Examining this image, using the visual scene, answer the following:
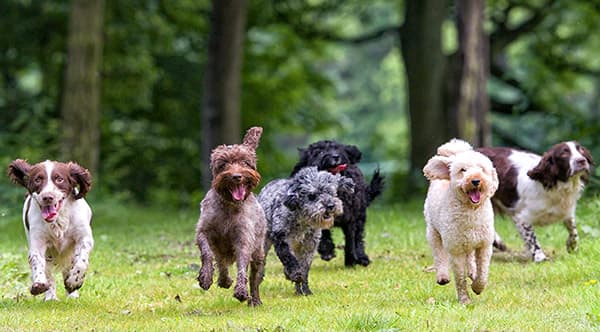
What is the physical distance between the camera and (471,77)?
21953 millimetres

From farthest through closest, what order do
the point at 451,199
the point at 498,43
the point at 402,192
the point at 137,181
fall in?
the point at 137,181 < the point at 498,43 < the point at 402,192 < the point at 451,199

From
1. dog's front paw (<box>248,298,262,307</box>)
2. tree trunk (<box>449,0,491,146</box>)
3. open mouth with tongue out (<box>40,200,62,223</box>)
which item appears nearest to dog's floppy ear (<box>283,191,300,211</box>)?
dog's front paw (<box>248,298,262,307</box>)

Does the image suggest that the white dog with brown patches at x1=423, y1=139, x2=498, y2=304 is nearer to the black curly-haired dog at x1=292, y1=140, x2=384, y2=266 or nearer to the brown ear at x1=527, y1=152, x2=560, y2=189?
the black curly-haired dog at x1=292, y1=140, x2=384, y2=266

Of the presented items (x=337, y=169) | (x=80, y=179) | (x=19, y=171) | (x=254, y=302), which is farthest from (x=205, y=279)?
(x=337, y=169)

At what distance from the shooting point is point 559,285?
11.4 meters

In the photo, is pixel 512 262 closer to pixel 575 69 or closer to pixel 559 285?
pixel 559 285

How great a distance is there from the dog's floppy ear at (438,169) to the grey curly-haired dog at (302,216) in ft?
3.67

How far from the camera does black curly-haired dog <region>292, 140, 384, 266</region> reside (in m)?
13.3

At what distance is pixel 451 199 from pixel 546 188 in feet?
12.6

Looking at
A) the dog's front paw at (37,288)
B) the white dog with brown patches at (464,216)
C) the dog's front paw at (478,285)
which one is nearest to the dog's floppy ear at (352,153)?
the white dog with brown patches at (464,216)

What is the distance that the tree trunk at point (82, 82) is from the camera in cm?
2348

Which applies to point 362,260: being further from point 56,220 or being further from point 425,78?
point 425,78

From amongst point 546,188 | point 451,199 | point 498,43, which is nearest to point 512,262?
point 546,188

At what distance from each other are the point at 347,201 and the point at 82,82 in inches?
453
